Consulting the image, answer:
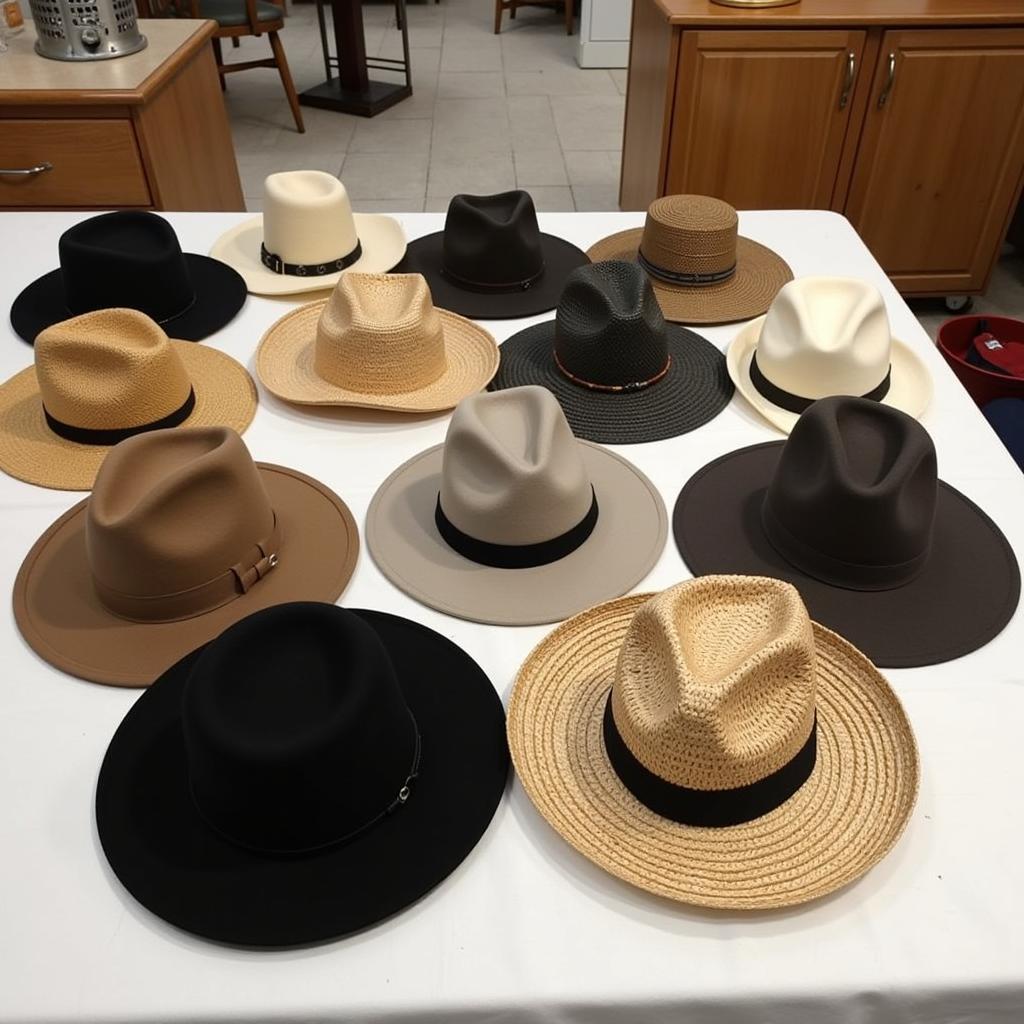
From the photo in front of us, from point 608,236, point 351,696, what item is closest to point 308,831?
point 351,696

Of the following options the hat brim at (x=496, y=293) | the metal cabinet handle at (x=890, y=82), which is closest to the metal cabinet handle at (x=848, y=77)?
the metal cabinet handle at (x=890, y=82)

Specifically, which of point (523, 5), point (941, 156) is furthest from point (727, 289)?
point (523, 5)

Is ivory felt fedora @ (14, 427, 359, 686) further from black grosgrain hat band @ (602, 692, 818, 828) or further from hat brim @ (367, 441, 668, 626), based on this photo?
black grosgrain hat band @ (602, 692, 818, 828)

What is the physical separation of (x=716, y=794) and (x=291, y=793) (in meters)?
0.47

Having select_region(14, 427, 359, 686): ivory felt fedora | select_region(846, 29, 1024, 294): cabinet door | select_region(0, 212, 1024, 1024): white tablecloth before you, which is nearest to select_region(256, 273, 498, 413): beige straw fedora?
select_region(14, 427, 359, 686): ivory felt fedora

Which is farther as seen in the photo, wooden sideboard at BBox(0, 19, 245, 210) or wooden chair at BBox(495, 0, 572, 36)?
wooden chair at BBox(495, 0, 572, 36)

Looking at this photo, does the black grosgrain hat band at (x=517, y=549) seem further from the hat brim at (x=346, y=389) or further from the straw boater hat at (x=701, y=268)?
the straw boater hat at (x=701, y=268)

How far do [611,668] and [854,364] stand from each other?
784mm

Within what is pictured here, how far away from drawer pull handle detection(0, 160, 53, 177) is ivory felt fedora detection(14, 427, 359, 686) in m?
1.82

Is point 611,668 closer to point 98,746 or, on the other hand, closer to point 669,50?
point 98,746

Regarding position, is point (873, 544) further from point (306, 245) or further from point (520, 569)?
point (306, 245)

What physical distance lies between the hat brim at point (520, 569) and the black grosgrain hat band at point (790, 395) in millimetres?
343

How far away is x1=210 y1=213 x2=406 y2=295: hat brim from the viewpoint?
207 centimetres

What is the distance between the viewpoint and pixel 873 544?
1274mm
